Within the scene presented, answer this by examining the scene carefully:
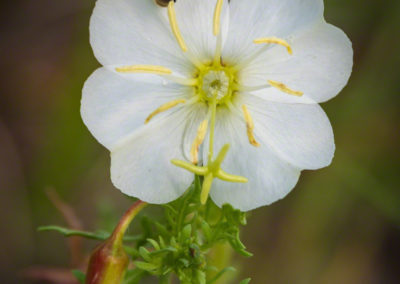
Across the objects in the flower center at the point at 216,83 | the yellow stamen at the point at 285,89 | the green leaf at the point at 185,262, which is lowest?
the green leaf at the point at 185,262

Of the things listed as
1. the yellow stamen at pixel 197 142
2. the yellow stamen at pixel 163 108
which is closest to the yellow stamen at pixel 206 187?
Result: the yellow stamen at pixel 197 142

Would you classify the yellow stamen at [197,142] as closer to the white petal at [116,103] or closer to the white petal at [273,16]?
the white petal at [116,103]

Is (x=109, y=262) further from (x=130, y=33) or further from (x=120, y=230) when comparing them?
(x=130, y=33)

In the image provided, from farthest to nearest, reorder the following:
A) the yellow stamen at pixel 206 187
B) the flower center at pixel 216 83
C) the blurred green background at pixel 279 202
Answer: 1. the blurred green background at pixel 279 202
2. the flower center at pixel 216 83
3. the yellow stamen at pixel 206 187

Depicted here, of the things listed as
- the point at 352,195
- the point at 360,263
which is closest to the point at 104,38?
the point at 352,195

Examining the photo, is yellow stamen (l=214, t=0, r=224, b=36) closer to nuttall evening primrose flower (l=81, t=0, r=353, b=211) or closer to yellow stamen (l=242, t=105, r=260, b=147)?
nuttall evening primrose flower (l=81, t=0, r=353, b=211)

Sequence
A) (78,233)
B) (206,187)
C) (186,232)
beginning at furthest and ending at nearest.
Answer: (78,233) < (186,232) < (206,187)

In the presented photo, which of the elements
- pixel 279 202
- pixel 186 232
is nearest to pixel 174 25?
pixel 186 232

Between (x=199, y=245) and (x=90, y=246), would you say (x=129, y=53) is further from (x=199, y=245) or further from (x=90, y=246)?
(x=90, y=246)
